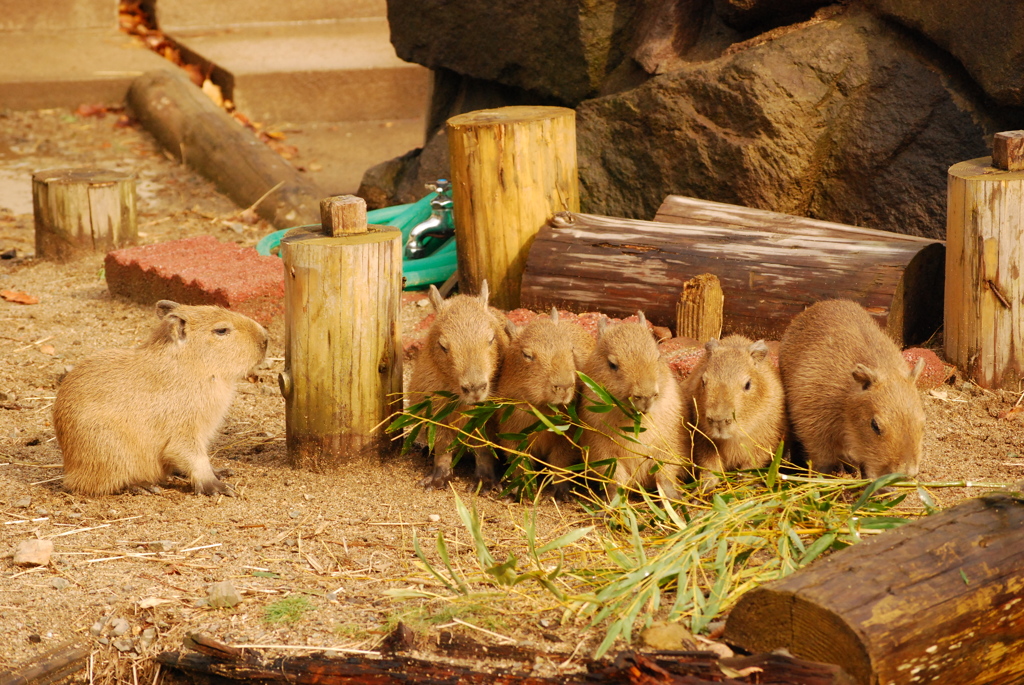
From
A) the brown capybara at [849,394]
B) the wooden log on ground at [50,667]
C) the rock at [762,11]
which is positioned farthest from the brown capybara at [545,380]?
the rock at [762,11]

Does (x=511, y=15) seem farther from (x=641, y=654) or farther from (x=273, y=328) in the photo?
(x=641, y=654)

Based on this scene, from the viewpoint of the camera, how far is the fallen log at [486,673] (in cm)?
276

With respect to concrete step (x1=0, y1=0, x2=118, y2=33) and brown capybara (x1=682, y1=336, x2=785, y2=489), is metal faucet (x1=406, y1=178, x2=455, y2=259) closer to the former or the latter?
brown capybara (x1=682, y1=336, x2=785, y2=489)

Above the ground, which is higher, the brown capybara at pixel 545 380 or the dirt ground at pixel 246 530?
the brown capybara at pixel 545 380

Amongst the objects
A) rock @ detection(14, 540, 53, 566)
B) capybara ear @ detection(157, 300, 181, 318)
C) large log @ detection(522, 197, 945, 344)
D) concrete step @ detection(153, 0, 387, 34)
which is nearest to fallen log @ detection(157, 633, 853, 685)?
rock @ detection(14, 540, 53, 566)

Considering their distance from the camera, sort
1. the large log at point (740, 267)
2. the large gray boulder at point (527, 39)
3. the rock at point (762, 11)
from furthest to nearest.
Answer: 1. the large gray boulder at point (527, 39)
2. the rock at point (762, 11)
3. the large log at point (740, 267)

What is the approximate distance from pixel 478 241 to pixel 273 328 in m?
1.35

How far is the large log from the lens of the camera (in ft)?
18.4

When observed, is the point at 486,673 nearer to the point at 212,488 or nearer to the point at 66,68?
the point at 212,488

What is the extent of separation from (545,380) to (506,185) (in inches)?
90.0

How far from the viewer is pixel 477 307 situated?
459cm

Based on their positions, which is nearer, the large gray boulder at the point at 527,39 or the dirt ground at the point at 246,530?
the dirt ground at the point at 246,530

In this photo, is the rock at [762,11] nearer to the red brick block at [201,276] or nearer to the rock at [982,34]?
the rock at [982,34]

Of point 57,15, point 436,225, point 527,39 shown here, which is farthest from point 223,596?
point 57,15
